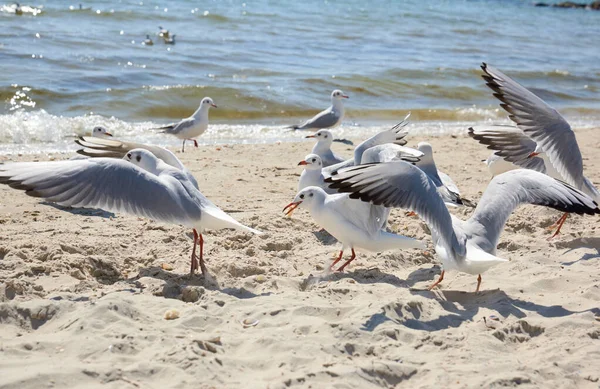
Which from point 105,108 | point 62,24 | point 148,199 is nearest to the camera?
point 148,199

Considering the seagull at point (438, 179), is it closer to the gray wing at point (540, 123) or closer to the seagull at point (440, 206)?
the gray wing at point (540, 123)

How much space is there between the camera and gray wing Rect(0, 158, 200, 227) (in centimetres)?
501

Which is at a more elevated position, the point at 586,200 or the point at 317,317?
the point at 586,200

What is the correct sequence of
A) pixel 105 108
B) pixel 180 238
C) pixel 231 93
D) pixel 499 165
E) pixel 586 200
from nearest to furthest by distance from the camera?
pixel 586 200 → pixel 180 238 → pixel 499 165 → pixel 105 108 → pixel 231 93

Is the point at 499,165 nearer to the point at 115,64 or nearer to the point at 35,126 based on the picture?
the point at 35,126

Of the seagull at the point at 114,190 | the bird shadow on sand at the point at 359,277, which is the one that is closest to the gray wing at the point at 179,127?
the seagull at the point at 114,190

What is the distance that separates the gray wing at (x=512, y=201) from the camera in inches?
208

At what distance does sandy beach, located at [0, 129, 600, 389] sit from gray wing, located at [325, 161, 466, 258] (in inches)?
17.0

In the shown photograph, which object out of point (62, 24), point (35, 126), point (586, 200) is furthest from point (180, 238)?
point (62, 24)

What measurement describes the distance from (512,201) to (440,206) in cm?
60

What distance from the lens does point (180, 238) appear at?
20.3ft

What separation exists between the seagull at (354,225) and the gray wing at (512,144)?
7.23 ft

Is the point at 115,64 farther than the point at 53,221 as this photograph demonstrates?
Yes

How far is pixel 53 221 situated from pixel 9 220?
342 mm
